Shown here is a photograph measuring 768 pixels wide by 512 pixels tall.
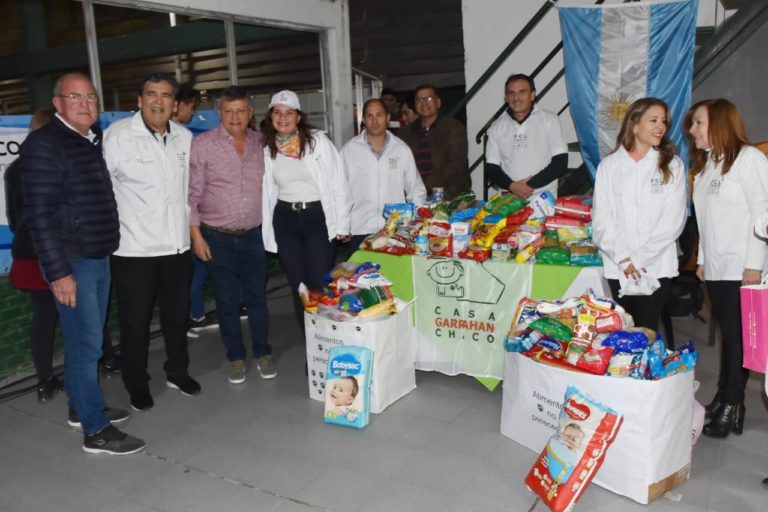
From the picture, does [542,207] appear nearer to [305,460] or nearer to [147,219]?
[305,460]

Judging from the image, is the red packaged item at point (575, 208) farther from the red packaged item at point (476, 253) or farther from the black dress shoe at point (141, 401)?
the black dress shoe at point (141, 401)

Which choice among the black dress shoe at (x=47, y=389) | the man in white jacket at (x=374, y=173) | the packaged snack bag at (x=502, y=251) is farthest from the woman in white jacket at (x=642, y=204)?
the black dress shoe at (x=47, y=389)

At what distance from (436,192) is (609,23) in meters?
1.80

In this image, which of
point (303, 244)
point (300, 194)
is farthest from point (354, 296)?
point (300, 194)

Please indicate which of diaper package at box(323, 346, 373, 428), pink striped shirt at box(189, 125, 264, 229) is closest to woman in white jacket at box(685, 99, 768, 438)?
diaper package at box(323, 346, 373, 428)

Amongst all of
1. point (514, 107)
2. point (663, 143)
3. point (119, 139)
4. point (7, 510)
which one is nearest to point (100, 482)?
point (7, 510)

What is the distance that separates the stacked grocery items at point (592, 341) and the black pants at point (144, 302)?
5.68 feet

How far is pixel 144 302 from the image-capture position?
10.8 ft

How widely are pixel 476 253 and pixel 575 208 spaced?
55 centimetres

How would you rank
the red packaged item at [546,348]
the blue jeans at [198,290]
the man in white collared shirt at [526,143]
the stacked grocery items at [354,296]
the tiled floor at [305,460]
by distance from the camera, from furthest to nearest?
the blue jeans at [198,290] < the man in white collared shirt at [526,143] < the stacked grocery items at [354,296] < the red packaged item at [546,348] < the tiled floor at [305,460]

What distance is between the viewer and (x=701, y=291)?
440cm

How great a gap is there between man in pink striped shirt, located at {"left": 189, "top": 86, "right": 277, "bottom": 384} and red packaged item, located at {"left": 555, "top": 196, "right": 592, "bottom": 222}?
1.62 m

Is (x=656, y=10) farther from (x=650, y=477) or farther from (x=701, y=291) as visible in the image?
(x=650, y=477)

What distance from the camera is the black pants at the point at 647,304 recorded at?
9.71 feet
